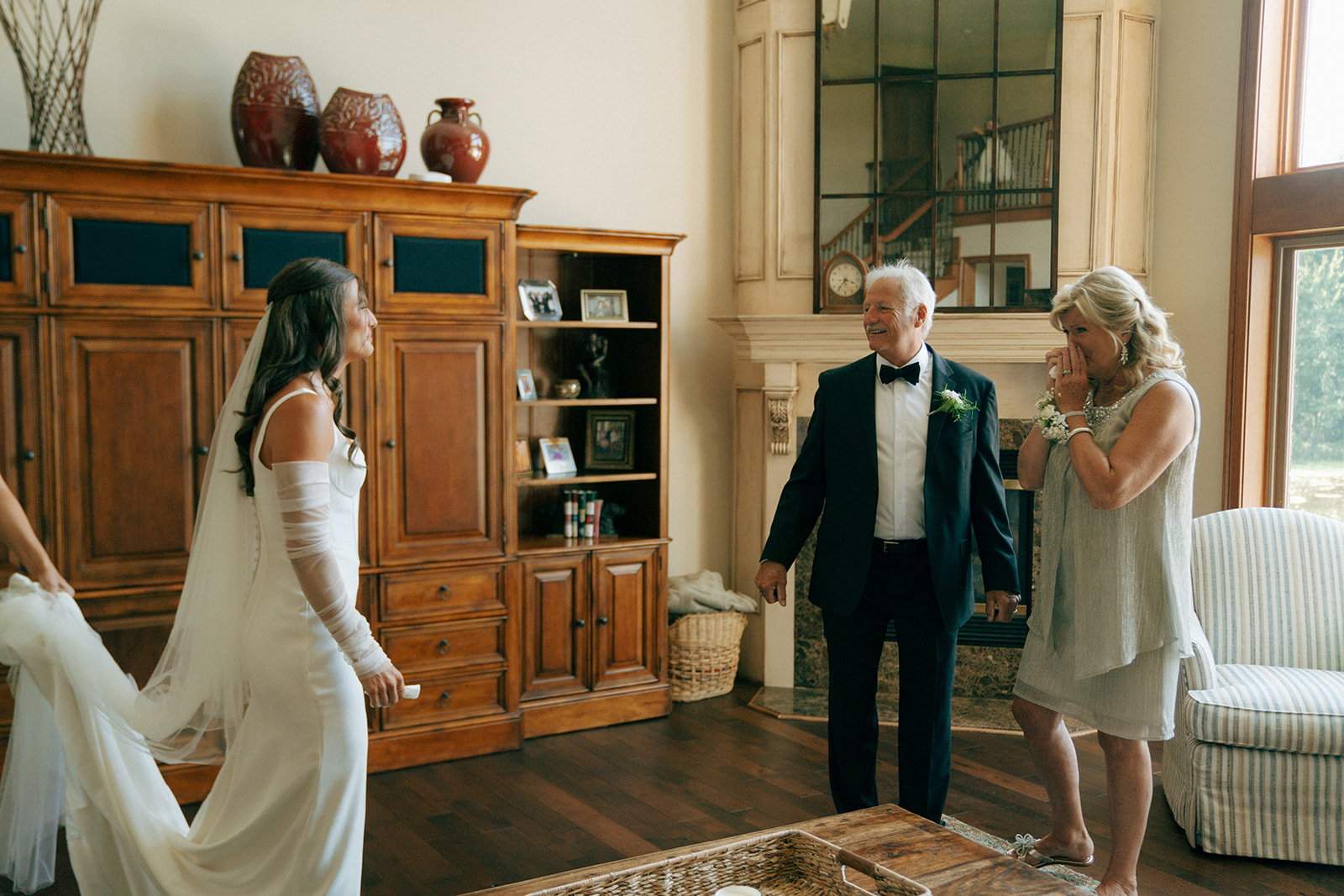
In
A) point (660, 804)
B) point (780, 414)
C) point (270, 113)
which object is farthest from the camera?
point (780, 414)

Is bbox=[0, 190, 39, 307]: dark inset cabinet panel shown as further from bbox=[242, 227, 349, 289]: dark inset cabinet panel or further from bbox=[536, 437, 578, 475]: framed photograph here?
bbox=[536, 437, 578, 475]: framed photograph

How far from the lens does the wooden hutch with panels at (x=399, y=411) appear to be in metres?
3.34

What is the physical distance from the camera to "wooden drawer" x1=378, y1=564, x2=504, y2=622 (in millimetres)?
3875

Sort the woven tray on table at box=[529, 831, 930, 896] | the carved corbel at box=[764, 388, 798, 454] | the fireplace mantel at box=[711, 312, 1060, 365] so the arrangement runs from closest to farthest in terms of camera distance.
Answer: the woven tray on table at box=[529, 831, 930, 896], the fireplace mantel at box=[711, 312, 1060, 365], the carved corbel at box=[764, 388, 798, 454]

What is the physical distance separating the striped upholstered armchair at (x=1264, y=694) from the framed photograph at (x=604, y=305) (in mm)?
2449

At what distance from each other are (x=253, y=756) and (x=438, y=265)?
216 cm

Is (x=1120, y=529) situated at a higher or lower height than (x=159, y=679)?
higher

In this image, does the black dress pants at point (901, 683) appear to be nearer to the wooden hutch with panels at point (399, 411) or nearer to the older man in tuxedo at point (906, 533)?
the older man in tuxedo at point (906, 533)

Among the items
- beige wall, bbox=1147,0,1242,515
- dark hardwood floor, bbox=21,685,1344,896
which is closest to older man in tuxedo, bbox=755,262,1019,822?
dark hardwood floor, bbox=21,685,1344,896

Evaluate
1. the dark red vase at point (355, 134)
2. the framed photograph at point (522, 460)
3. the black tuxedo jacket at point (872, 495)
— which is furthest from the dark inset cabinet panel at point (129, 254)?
the black tuxedo jacket at point (872, 495)

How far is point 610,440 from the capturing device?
4637 millimetres

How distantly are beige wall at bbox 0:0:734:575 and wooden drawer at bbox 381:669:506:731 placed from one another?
1.28 metres

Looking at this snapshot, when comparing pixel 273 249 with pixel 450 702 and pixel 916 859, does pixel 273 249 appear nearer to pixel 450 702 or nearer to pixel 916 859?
pixel 450 702

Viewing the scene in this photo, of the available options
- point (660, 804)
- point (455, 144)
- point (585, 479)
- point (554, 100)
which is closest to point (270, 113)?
point (455, 144)
